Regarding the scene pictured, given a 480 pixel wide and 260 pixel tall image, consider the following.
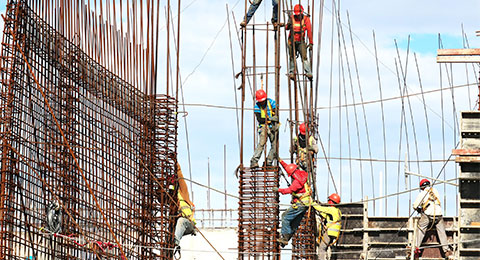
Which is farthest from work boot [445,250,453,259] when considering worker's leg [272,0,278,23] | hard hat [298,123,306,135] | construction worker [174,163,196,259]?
worker's leg [272,0,278,23]

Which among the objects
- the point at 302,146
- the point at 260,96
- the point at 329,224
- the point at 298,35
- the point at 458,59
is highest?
the point at 298,35

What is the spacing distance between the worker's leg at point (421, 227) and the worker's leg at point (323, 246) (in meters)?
2.25

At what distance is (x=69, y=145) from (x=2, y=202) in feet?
6.36

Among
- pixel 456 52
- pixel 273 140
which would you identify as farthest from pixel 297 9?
pixel 456 52

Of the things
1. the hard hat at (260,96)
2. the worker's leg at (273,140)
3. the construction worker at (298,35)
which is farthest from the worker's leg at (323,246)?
the construction worker at (298,35)

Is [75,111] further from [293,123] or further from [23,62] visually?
[293,123]

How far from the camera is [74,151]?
19203 mm

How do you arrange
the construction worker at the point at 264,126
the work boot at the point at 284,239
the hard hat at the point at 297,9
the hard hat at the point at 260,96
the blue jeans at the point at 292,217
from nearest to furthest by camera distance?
the blue jeans at the point at 292,217 < the work boot at the point at 284,239 < the hard hat at the point at 260,96 < the construction worker at the point at 264,126 < the hard hat at the point at 297,9

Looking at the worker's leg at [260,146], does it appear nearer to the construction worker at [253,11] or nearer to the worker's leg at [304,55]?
the worker's leg at [304,55]

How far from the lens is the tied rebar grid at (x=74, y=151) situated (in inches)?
699

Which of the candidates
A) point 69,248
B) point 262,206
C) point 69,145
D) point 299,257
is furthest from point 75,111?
point 299,257

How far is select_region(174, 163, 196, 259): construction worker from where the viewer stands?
71.9 feet

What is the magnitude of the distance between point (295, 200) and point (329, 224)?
4.89ft

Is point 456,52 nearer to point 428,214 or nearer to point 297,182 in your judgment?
point 428,214
